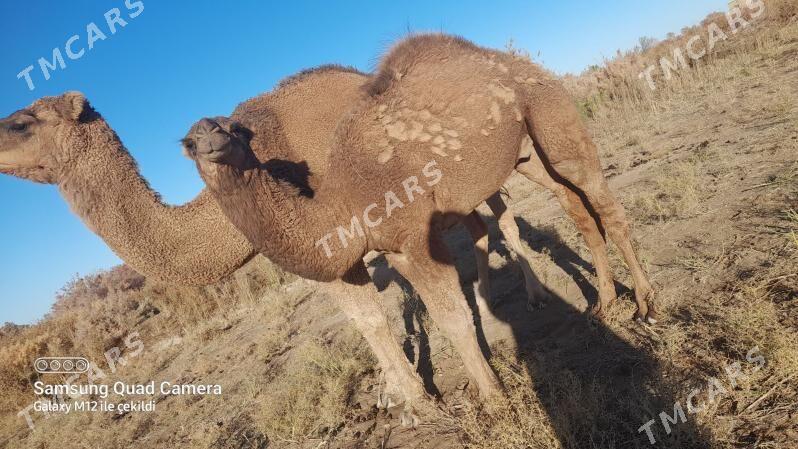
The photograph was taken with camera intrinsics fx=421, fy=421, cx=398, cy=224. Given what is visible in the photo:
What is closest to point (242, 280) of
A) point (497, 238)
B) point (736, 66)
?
point (497, 238)

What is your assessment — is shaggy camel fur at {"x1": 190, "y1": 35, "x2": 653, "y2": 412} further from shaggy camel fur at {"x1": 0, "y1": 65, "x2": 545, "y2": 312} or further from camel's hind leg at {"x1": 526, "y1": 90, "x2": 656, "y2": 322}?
shaggy camel fur at {"x1": 0, "y1": 65, "x2": 545, "y2": 312}

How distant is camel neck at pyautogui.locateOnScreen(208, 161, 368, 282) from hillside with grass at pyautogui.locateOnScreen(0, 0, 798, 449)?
155 centimetres

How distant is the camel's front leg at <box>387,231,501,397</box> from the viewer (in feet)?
10.2

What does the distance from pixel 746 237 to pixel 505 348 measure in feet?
7.98

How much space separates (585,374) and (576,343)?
0.53m

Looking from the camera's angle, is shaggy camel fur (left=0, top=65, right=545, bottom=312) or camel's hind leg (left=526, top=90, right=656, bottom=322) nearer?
shaggy camel fur (left=0, top=65, right=545, bottom=312)

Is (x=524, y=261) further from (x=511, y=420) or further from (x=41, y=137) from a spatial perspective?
(x=41, y=137)

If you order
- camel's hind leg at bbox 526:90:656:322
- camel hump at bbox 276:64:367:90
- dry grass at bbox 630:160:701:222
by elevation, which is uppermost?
camel hump at bbox 276:64:367:90

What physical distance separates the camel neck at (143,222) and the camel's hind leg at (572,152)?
2.92 m

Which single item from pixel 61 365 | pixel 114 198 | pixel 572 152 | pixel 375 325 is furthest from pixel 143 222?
pixel 61 365

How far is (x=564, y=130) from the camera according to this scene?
13.3 ft

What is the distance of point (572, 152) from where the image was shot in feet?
13.4

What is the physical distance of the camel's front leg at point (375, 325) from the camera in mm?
3811

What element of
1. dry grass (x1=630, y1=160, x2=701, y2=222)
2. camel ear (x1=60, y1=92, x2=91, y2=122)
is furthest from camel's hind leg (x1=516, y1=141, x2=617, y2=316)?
camel ear (x1=60, y1=92, x2=91, y2=122)
